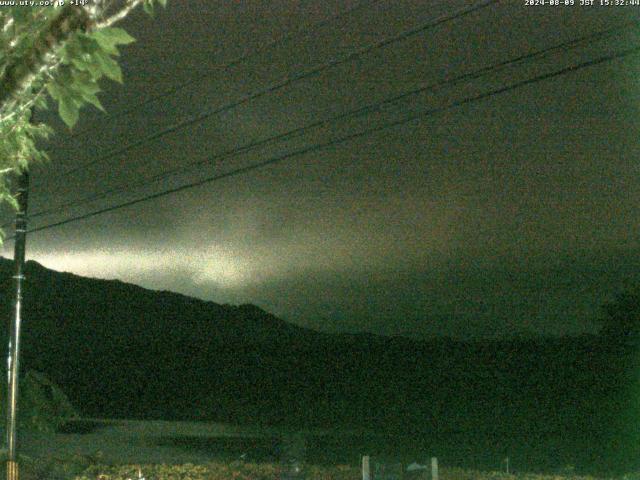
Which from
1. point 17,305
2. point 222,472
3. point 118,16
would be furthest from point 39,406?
point 118,16

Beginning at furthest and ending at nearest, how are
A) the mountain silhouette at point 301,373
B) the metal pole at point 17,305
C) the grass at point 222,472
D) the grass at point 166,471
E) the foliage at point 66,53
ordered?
the mountain silhouette at point 301,373
the metal pole at point 17,305
the grass at point 166,471
the grass at point 222,472
the foliage at point 66,53

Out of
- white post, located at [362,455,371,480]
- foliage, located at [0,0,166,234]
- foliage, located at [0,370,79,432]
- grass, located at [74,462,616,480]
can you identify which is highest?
foliage, located at [0,0,166,234]

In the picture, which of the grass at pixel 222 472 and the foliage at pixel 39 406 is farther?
the foliage at pixel 39 406

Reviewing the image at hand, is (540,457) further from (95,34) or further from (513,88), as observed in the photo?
(95,34)

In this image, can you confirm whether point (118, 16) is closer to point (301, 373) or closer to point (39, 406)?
point (39, 406)

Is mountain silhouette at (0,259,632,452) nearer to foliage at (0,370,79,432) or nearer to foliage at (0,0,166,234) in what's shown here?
foliage at (0,370,79,432)

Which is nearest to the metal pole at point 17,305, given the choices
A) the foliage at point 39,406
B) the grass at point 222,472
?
the grass at point 222,472

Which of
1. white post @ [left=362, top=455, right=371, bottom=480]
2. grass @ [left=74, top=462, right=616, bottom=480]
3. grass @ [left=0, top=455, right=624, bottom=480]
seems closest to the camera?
white post @ [left=362, top=455, right=371, bottom=480]

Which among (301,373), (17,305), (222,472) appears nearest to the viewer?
(17,305)

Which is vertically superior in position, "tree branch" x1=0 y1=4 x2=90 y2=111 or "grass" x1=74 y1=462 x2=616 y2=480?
"tree branch" x1=0 y1=4 x2=90 y2=111

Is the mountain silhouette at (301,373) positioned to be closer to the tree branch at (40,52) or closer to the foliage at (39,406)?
the foliage at (39,406)

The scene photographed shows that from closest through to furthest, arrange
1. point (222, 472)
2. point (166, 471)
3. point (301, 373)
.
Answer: point (222, 472)
point (166, 471)
point (301, 373)

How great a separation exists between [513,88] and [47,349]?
74.1 meters

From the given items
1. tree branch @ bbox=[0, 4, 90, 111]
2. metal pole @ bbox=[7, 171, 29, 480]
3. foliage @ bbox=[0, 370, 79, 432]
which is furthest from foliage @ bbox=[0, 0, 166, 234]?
foliage @ bbox=[0, 370, 79, 432]
